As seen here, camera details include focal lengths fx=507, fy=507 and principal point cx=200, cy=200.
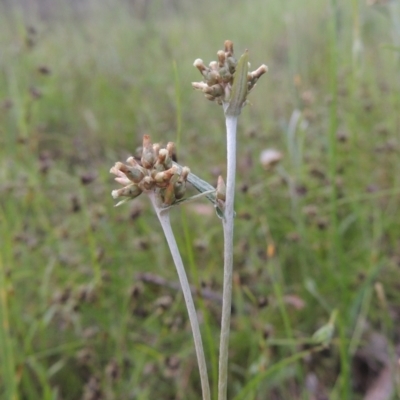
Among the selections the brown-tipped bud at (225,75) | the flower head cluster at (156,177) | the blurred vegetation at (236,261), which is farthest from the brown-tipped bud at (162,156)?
the blurred vegetation at (236,261)

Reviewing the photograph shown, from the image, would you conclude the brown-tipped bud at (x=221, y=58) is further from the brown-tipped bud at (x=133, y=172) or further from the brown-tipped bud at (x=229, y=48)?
the brown-tipped bud at (x=133, y=172)

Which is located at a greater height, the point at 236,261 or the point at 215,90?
the point at 215,90

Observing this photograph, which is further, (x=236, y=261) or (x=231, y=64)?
(x=236, y=261)

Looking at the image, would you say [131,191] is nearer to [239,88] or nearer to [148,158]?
[148,158]

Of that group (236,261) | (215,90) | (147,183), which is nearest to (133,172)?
(147,183)

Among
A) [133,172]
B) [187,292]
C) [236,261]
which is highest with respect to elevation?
[133,172]

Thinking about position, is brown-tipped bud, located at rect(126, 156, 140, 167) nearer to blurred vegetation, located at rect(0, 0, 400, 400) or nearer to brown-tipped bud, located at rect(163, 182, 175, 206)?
brown-tipped bud, located at rect(163, 182, 175, 206)

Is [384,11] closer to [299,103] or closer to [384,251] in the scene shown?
[299,103]

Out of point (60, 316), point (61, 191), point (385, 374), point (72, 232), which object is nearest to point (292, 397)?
point (385, 374)
